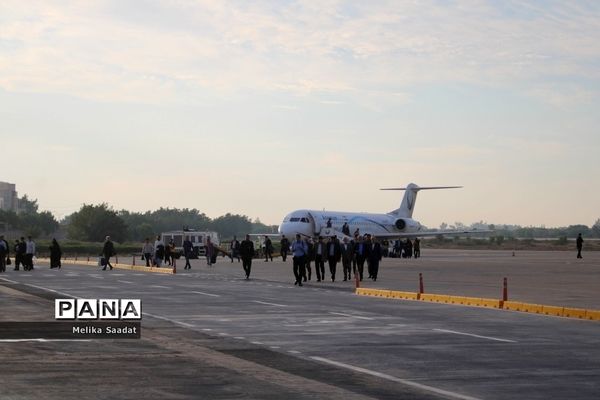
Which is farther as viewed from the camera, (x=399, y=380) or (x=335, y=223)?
(x=335, y=223)

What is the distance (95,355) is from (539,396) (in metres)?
6.15

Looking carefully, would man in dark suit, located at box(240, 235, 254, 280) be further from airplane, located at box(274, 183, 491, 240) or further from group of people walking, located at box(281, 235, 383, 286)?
airplane, located at box(274, 183, 491, 240)

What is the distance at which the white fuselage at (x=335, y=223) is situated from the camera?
80.5 metres

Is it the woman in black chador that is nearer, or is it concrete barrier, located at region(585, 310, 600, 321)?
concrete barrier, located at region(585, 310, 600, 321)

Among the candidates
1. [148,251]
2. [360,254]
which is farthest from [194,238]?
[360,254]

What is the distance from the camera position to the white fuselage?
8050 centimetres

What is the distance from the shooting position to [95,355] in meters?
15.2

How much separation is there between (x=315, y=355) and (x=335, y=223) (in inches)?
2671

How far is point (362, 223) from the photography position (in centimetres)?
8931

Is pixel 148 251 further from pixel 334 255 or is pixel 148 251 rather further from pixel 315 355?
pixel 315 355

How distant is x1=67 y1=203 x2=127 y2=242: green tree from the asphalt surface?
458ft

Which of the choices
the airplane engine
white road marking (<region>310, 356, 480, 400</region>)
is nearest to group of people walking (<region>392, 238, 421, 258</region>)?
the airplane engine

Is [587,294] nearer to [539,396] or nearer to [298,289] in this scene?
[298,289]

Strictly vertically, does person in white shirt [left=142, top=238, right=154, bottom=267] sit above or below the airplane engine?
below
